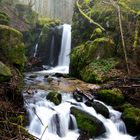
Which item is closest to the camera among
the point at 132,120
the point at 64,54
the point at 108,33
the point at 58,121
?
the point at 58,121

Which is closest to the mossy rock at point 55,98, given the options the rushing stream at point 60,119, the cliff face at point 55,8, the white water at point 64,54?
the rushing stream at point 60,119

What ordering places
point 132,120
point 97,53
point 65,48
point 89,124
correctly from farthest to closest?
point 65,48, point 97,53, point 132,120, point 89,124

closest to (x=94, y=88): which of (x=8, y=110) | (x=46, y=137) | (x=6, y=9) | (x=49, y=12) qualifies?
(x=46, y=137)

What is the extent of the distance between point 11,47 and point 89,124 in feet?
18.1

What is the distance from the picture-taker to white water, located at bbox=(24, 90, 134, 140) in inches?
354

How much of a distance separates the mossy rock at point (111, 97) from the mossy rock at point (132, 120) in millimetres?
1052

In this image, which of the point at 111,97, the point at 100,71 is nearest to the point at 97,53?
the point at 100,71

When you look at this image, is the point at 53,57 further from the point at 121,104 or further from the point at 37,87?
the point at 121,104

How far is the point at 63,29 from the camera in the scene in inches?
969

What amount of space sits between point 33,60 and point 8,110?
A: 14170 millimetres

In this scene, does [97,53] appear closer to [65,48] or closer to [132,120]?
[132,120]

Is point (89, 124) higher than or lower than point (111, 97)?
lower

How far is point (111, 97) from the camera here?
11086 millimetres

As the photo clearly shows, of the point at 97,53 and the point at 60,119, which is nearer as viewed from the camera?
the point at 60,119
